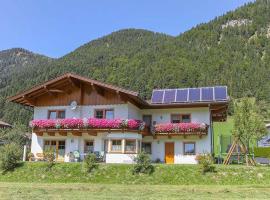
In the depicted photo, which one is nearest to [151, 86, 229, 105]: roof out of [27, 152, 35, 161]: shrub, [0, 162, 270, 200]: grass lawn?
[0, 162, 270, 200]: grass lawn

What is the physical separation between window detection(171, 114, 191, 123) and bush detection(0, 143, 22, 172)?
13.3 metres

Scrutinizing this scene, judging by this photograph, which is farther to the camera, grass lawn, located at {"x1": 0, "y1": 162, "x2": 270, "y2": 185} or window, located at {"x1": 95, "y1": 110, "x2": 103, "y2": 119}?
window, located at {"x1": 95, "y1": 110, "x2": 103, "y2": 119}

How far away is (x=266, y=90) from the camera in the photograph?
87.3 meters

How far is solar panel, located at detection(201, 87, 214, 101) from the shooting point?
99.8ft

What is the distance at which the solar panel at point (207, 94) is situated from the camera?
99.8 ft

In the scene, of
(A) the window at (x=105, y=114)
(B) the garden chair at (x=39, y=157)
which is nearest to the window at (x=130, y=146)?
(A) the window at (x=105, y=114)

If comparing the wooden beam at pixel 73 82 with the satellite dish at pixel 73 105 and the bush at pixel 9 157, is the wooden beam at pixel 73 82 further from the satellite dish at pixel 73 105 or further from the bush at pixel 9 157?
the bush at pixel 9 157

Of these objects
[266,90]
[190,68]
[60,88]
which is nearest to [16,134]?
[60,88]

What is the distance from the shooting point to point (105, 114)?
31062 mm

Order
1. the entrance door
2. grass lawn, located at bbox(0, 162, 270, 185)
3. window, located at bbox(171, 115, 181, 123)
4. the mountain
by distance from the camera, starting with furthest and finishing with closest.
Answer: the mountain, window, located at bbox(171, 115, 181, 123), the entrance door, grass lawn, located at bbox(0, 162, 270, 185)

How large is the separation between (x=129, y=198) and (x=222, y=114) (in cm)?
2336

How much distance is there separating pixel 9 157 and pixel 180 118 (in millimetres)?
14462

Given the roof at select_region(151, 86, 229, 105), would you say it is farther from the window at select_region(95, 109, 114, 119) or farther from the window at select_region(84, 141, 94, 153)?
the window at select_region(84, 141, 94, 153)

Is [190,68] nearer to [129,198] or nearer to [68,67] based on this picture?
[68,67]
